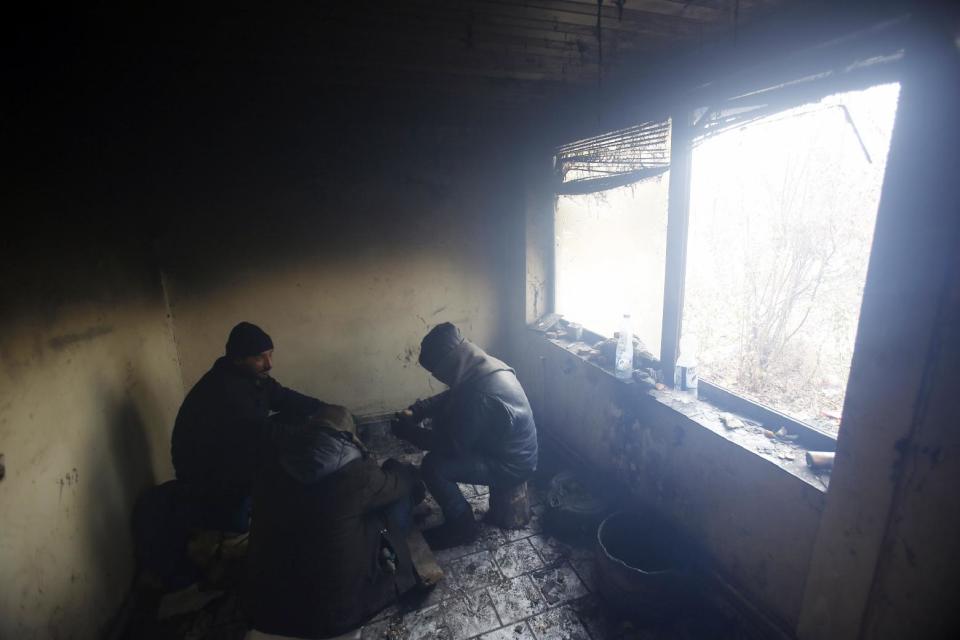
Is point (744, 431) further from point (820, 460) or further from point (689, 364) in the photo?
point (689, 364)

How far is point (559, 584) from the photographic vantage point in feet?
8.63

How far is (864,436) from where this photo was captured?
62.6 inches

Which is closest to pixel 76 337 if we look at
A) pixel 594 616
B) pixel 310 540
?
pixel 310 540

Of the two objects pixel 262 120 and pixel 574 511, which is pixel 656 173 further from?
pixel 262 120

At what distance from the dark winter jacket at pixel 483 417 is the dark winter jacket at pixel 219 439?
112 cm

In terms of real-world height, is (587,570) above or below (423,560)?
below

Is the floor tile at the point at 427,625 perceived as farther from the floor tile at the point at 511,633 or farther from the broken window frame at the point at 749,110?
the broken window frame at the point at 749,110

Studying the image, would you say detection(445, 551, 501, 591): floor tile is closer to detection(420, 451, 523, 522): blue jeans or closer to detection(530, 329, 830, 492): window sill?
detection(420, 451, 523, 522): blue jeans

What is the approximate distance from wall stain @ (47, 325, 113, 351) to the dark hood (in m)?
2.05

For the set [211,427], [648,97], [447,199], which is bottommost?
[211,427]

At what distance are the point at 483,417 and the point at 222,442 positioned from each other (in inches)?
66.6

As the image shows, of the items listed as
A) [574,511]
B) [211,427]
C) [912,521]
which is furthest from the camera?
[574,511]

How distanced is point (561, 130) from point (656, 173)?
3.70 ft

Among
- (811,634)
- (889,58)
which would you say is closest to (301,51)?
(889,58)
